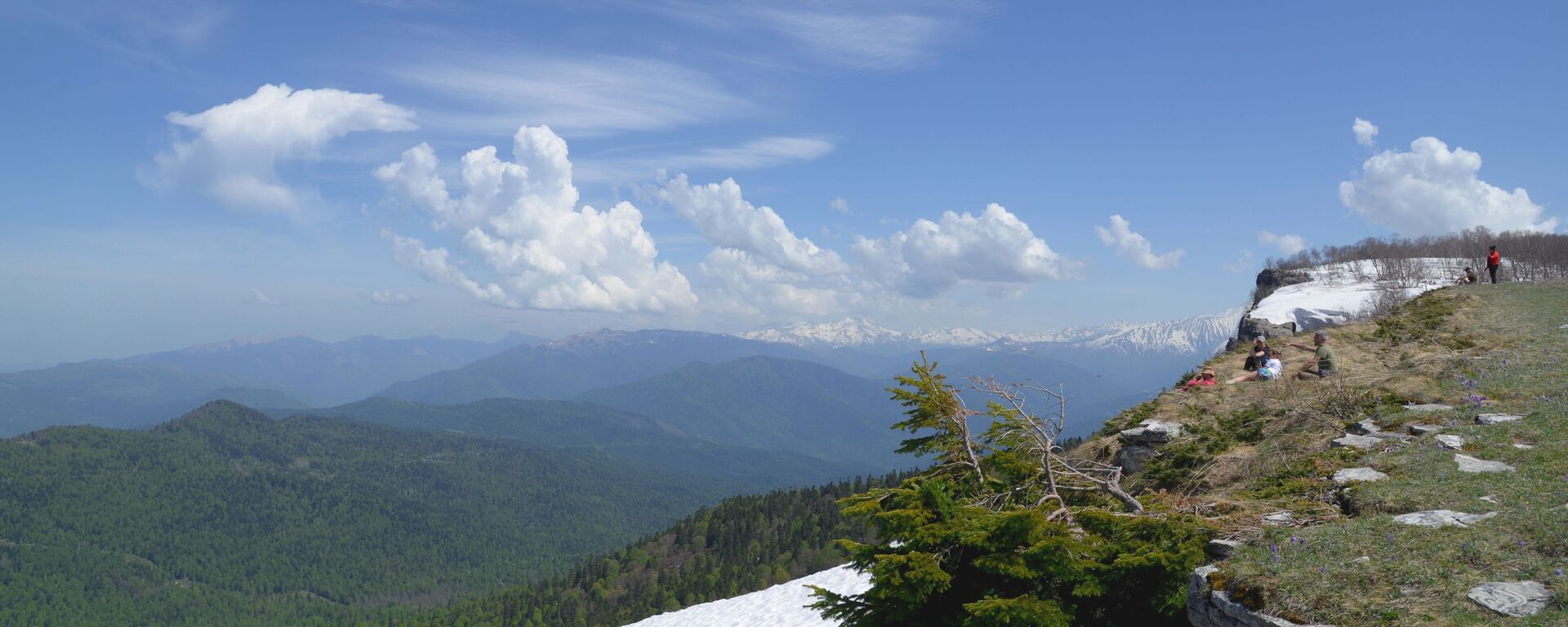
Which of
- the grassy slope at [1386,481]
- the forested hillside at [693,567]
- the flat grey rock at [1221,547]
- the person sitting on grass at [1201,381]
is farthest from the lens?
the forested hillside at [693,567]

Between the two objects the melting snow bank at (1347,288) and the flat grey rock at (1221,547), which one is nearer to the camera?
the flat grey rock at (1221,547)

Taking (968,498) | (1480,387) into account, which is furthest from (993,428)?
(1480,387)

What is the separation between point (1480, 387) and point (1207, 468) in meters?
5.97

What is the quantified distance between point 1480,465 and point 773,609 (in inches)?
1172

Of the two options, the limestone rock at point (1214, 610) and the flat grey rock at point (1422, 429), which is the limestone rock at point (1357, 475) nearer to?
the flat grey rock at point (1422, 429)

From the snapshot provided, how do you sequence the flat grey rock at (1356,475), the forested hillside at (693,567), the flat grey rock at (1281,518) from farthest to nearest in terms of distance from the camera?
1. the forested hillside at (693,567)
2. the flat grey rock at (1356,475)
3. the flat grey rock at (1281,518)

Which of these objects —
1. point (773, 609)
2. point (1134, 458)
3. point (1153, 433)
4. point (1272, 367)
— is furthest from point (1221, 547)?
point (773, 609)

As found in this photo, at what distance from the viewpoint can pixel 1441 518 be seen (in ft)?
29.5

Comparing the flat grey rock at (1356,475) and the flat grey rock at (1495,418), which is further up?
the flat grey rock at (1495,418)

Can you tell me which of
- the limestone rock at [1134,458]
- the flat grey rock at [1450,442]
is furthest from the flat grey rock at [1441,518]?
the limestone rock at [1134,458]

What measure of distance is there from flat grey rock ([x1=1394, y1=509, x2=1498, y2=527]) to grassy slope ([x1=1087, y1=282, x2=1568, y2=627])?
0.50ft

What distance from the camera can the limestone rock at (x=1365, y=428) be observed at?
1346 cm

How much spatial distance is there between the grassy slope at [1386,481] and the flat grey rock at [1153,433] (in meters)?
0.39

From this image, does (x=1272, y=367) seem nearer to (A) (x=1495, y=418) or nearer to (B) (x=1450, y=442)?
(A) (x=1495, y=418)
